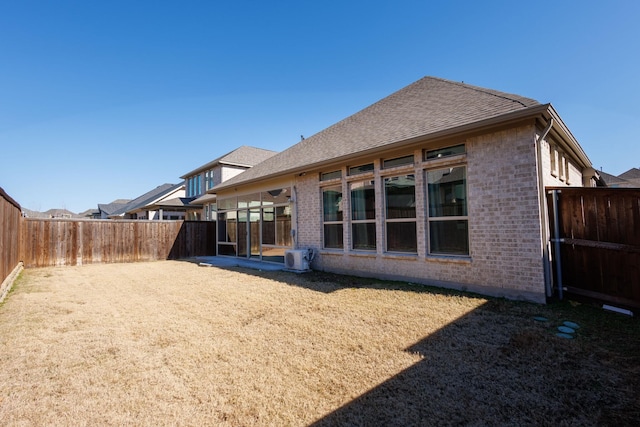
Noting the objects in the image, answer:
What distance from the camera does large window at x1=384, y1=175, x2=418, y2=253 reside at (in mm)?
7105

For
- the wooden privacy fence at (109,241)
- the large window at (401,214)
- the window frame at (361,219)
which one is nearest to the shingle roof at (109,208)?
the wooden privacy fence at (109,241)

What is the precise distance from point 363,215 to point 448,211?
2458 millimetres

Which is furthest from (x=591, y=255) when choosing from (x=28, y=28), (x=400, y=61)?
(x=28, y=28)

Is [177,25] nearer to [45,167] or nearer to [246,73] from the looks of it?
[246,73]

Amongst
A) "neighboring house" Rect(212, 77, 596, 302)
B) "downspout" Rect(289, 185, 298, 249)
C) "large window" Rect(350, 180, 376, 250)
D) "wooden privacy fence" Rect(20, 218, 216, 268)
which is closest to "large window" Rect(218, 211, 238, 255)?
"wooden privacy fence" Rect(20, 218, 216, 268)

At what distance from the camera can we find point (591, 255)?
17.0ft

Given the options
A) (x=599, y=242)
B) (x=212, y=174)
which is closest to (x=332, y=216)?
(x=599, y=242)

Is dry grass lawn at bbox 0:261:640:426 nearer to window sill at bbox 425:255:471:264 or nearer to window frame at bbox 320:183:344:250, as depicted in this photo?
window sill at bbox 425:255:471:264

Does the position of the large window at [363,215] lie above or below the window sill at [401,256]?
above

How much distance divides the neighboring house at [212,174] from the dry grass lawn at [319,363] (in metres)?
16.1

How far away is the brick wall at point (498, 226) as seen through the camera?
5.28 metres

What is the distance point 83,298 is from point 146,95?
9864 mm

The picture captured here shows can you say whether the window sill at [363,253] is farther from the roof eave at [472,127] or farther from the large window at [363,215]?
the roof eave at [472,127]

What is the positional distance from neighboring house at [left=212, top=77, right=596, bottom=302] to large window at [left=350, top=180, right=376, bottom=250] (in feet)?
0.10
